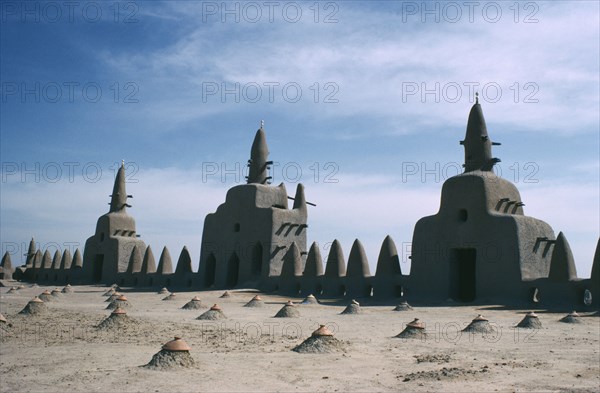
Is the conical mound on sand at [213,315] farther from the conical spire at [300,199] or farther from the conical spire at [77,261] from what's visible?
the conical spire at [77,261]

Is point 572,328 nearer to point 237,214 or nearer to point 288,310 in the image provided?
point 288,310

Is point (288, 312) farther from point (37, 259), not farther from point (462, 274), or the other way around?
point (37, 259)

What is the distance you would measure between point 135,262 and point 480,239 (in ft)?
73.9

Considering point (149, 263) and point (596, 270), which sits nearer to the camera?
point (596, 270)

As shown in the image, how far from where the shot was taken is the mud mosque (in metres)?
17.4

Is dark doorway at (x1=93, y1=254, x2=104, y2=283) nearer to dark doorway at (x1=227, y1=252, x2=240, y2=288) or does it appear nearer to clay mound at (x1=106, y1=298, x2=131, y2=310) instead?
dark doorway at (x1=227, y1=252, x2=240, y2=288)

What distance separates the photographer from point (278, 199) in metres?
29.4

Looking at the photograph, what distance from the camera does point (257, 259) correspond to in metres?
27.8

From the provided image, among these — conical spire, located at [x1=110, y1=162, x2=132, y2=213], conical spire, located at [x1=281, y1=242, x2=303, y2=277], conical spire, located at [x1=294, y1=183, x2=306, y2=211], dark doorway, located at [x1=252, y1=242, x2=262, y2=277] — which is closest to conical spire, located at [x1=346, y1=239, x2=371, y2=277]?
conical spire, located at [x1=281, y1=242, x2=303, y2=277]

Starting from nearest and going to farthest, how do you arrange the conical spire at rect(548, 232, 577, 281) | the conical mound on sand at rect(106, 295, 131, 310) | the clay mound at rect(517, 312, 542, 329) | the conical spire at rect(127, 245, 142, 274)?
the clay mound at rect(517, 312, 542, 329), the conical mound on sand at rect(106, 295, 131, 310), the conical spire at rect(548, 232, 577, 281), the conical spire at rect(127, 245, 142, 274)

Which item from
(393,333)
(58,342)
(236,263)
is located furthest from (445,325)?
(236,263)

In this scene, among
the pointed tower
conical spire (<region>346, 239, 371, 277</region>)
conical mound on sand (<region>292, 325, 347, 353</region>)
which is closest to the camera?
conical mound on sand (<region>292, 325, 347, 353</region>)

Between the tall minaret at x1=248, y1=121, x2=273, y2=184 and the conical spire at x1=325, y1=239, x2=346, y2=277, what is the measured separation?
829cm

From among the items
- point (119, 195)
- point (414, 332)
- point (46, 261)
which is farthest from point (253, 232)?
point (46, 261)
